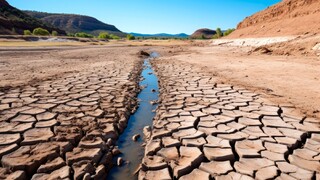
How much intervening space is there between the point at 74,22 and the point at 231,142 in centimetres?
13235

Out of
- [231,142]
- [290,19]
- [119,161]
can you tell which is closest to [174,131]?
[231,142]

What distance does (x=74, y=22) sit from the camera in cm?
12231

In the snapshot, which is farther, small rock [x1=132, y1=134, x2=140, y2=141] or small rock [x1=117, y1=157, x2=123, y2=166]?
small rock [x1=132, y1=134, x2=140, y2=141]

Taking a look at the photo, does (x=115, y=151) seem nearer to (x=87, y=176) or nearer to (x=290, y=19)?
(x=87, y=176)

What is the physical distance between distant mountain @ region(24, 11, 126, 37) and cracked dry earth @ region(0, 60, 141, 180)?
11220 cm

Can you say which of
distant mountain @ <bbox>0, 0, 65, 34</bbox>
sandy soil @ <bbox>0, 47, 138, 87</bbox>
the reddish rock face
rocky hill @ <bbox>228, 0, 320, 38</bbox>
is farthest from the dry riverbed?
the reddish rock face

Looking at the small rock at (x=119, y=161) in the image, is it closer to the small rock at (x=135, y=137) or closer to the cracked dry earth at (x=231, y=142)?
the cracked dry earth at (x=231, y=142)

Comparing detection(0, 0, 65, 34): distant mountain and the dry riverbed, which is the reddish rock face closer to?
detection(0, 0, 65, 34): distant mountain

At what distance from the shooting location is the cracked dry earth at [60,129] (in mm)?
1973

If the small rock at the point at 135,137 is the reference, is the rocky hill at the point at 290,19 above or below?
above

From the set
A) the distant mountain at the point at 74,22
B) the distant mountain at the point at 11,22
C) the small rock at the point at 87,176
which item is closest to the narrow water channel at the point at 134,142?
the small rock at the point at 87,176

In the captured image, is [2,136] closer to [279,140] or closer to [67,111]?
[67,111]

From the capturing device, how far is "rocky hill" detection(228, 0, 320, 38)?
16377 mm

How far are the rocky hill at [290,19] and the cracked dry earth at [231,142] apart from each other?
13465 mm
